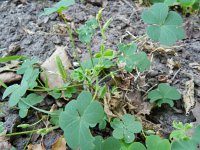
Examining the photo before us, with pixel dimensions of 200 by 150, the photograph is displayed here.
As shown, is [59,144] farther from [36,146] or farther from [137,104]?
[137,104]

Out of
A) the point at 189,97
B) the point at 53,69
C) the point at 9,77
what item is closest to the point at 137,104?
the point at 189,97

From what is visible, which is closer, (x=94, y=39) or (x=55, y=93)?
(x=55, y=93)

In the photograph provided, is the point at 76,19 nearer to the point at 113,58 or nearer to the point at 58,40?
the point at 58,40

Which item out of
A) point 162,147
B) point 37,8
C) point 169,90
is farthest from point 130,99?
point 37,8

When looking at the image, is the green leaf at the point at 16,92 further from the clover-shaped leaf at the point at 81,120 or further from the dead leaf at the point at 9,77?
the clover-shaped leaf at the point at 81,120

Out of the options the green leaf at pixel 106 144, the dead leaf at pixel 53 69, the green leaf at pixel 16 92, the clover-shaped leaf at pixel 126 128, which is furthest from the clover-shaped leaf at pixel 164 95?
the green leaf at pixel 16 92

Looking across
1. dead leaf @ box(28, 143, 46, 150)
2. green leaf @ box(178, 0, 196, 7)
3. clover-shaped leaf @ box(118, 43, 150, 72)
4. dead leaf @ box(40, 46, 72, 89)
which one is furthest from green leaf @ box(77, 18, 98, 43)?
green leaf @ box(178, 0, 196, 7)

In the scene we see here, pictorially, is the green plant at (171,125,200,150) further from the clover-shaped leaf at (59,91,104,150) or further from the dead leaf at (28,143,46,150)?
the dead leaf at (28,143,46,150)
